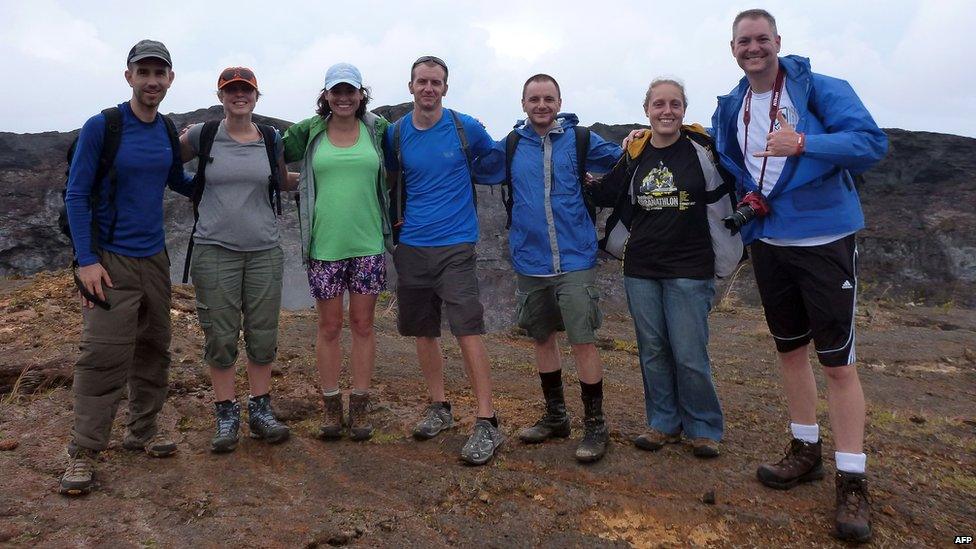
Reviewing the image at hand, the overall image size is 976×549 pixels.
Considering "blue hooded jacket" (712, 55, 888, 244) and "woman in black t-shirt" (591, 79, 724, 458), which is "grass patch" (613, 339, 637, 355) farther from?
"blue hooded jacket" (712, 55, 888, 244)

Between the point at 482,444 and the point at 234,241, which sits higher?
the point at 234,241

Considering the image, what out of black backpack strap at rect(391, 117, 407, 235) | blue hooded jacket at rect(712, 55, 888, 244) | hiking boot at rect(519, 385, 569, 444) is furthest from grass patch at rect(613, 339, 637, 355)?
blue hooded jacket at rect(712, 55, 888, 244)

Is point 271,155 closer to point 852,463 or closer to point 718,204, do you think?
point 718,204

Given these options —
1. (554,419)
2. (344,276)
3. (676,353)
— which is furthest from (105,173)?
(676,353)

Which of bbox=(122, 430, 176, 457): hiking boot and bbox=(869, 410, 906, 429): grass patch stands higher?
bbox=(122, 430, 176, 457): hiking boot

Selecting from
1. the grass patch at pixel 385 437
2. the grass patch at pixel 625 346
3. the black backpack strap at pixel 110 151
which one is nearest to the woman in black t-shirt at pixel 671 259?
the grass patch at pixel 385 437

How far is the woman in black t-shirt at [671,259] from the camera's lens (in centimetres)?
380

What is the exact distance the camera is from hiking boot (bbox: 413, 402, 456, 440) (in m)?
4.40

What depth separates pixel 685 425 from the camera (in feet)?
13.4

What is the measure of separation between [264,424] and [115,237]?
1.40 metres

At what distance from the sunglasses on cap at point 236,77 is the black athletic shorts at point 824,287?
2.95m

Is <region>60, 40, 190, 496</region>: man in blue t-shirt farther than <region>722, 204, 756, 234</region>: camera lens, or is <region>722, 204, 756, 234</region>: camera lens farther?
<region>60, 40, 190, 496</region>: man in blue t-shirt

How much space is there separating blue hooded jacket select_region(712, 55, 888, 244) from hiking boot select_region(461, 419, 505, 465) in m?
1.90

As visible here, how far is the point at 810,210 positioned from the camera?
3.27m
